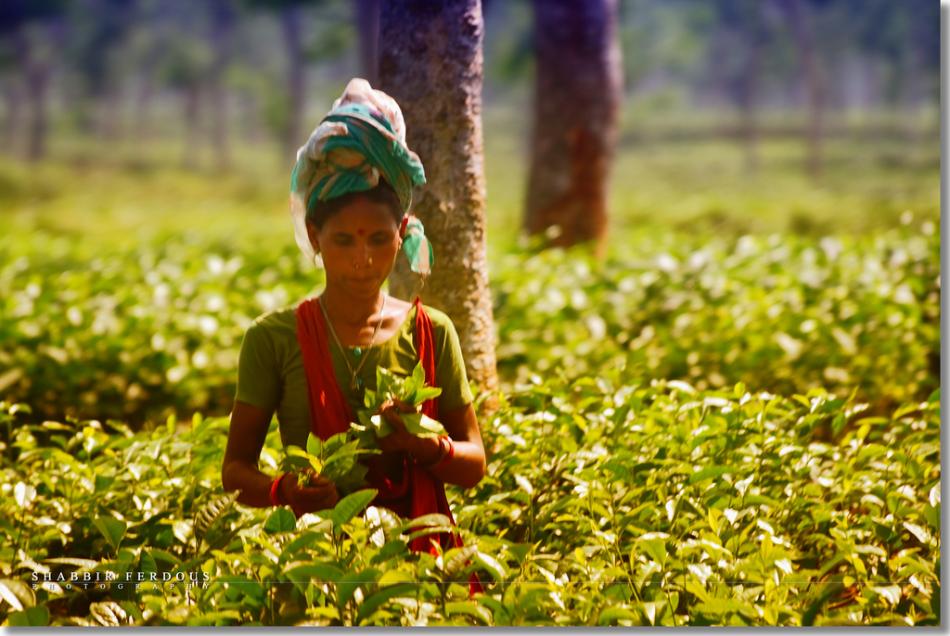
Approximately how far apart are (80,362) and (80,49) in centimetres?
185

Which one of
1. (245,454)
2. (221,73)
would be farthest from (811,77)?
(245,454)

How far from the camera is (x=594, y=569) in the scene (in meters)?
2.83

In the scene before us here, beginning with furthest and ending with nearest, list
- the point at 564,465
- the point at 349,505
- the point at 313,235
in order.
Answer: the point at 564,465
the point at 313,235
the point at 349,505

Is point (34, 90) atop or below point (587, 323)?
atop

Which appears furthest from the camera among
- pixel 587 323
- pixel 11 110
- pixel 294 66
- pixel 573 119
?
pixel 294 66

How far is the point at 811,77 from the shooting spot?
6223mm

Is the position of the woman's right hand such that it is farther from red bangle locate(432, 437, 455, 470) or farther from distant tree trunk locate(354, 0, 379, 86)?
distant tree trunk locate(354, 0, 379, 86)

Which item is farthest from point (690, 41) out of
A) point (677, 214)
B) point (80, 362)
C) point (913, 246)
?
point (80, 362)

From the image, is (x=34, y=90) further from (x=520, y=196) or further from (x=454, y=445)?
(x=454, y=445)

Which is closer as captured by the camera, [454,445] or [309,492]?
[309,492]

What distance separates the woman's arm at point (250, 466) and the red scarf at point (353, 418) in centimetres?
14

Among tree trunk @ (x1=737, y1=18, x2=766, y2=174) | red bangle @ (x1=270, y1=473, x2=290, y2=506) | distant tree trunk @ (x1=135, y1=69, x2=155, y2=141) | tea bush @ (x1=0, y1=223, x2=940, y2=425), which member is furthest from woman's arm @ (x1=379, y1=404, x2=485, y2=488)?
distant tree trunk @ (x1=135, y1=69, x2=155, y2=141)

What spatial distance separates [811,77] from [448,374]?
4092 millimetres

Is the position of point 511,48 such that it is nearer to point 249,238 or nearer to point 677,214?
point 677,214
